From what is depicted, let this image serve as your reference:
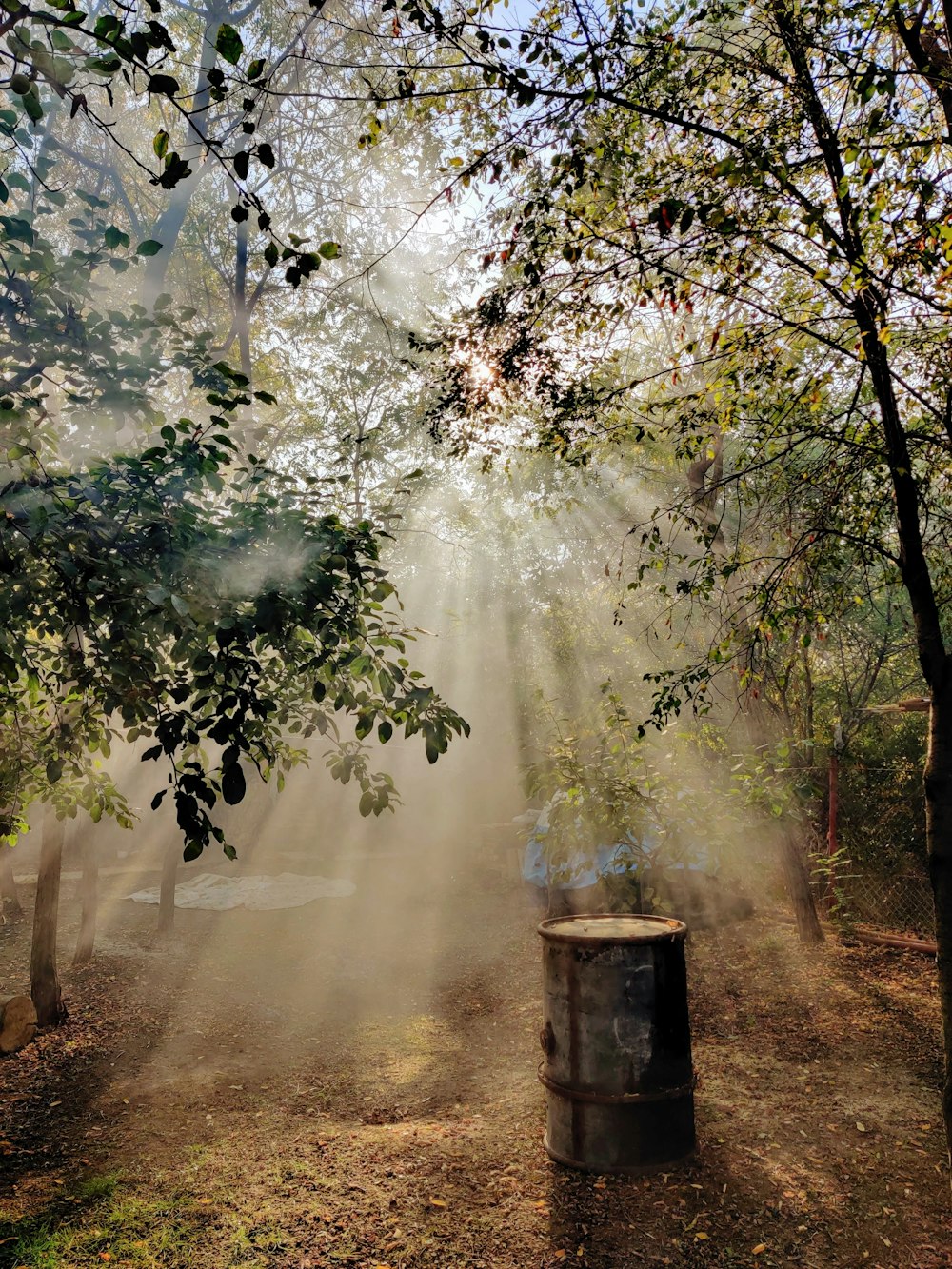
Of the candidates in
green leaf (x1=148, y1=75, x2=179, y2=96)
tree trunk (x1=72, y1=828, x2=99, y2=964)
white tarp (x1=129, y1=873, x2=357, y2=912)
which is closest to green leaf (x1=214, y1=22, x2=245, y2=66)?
green leaf (x1=148, y1=75, x2=179, y2=96)

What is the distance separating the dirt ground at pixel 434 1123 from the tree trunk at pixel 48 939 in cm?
30

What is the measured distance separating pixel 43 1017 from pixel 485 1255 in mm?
5980

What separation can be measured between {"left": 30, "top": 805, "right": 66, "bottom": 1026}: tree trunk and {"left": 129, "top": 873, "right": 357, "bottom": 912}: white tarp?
206 inches

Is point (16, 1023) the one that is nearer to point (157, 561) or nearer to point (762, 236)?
point (157, 561)

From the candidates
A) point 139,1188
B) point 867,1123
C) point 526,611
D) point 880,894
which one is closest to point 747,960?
point 880,894

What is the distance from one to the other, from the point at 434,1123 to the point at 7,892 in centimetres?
1018

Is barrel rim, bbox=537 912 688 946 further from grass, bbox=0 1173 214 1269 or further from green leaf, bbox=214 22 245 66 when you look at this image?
green leaf, bbox=214 22 245 66

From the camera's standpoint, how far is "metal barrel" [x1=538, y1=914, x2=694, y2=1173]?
15.4 ft

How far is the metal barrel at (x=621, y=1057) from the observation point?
4695mm

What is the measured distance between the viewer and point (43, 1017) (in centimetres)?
810

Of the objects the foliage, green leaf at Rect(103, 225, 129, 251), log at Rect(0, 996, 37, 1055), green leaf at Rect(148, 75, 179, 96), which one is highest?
green leaf at Rect(103, 225, 129, 251)

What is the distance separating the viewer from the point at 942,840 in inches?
162

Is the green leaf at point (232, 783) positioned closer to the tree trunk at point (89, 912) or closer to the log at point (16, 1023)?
the log at point (16, 1023)

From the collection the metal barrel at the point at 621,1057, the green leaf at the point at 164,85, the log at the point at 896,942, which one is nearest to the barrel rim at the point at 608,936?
the metal barrel at the point at 621,1057
